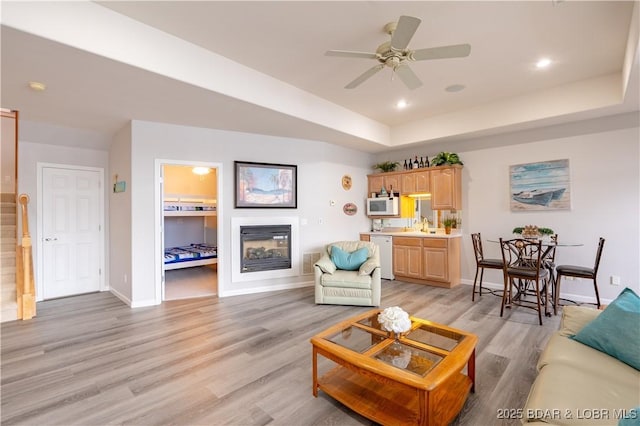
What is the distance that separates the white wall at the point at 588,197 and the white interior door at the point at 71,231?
6.99 metres

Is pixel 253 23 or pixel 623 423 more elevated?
pixel 253 23

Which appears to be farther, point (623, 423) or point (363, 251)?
point (363, 251)

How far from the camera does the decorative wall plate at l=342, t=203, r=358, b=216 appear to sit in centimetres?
621

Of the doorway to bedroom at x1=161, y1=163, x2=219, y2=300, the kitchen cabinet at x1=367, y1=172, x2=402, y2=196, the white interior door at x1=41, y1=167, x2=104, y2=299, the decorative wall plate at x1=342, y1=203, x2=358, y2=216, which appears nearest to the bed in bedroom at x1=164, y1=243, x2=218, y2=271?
the doorway to bedroom at x1=161, y1=163, x2=219, y2=300

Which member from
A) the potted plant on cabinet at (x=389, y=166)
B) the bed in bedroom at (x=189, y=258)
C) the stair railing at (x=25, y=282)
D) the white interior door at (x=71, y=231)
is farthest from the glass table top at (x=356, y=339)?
the white interior door at (x=71, y=231)

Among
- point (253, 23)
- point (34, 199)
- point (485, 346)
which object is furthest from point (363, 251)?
point (34, 199)

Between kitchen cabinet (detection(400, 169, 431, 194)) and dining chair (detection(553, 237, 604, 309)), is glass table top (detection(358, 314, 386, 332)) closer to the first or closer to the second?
dining chair (detection(553, 237, 604, 309))

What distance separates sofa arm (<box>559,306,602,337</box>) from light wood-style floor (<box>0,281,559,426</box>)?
546mm

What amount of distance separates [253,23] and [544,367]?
11.4 feet

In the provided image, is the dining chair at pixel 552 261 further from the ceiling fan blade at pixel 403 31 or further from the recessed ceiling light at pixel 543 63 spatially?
the ceiling fan blade at pixel 403 31

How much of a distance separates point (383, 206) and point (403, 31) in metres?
4.17

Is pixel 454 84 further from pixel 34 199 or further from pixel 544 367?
pixel 34 199

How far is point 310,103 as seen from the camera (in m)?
4.45

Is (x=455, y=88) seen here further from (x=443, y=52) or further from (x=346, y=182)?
(x=346, y=182)
